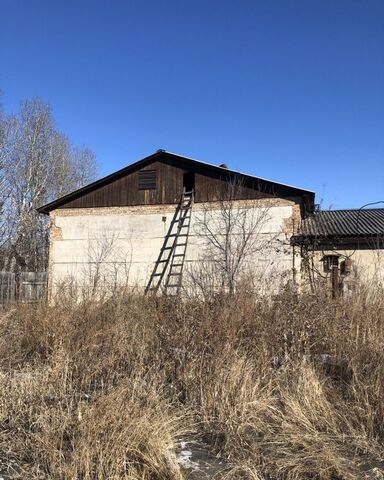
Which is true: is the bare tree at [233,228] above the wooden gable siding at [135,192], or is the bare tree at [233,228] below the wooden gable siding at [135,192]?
below

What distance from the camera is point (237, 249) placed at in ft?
61.6

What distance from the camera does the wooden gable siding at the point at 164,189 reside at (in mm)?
19516

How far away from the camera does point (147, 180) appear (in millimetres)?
21250

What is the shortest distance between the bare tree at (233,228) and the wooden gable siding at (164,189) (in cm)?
35

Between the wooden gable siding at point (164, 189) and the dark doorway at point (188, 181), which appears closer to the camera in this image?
the wooden gable siding at point (164, 189)

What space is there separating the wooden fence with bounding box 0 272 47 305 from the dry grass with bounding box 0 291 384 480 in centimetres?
61

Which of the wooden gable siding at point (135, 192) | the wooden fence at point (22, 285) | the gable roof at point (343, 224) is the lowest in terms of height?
the wooden fence at point (22, 285)

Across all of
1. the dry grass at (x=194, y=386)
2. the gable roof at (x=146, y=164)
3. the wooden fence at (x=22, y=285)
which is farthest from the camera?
the gable roof at (x=146, y=164)

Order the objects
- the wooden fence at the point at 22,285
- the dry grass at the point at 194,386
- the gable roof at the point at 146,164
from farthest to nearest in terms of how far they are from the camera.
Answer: the gable roof at the point at 146,164, the wooden fence at the point at 22,285, the dry grass at the point at 194,386

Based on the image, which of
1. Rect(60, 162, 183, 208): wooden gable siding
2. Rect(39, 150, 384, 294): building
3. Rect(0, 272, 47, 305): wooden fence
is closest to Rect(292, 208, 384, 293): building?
Rect(39, 150, 384, 294): building

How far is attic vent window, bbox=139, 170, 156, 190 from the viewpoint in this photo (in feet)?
69.4

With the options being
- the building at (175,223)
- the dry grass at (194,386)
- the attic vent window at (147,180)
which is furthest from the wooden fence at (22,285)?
the attic vent window at (147,180)

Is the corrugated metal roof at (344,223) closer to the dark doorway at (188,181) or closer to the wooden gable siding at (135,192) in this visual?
the dark doorway at (188,181)

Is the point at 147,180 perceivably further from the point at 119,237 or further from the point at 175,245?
the point at 175,245
